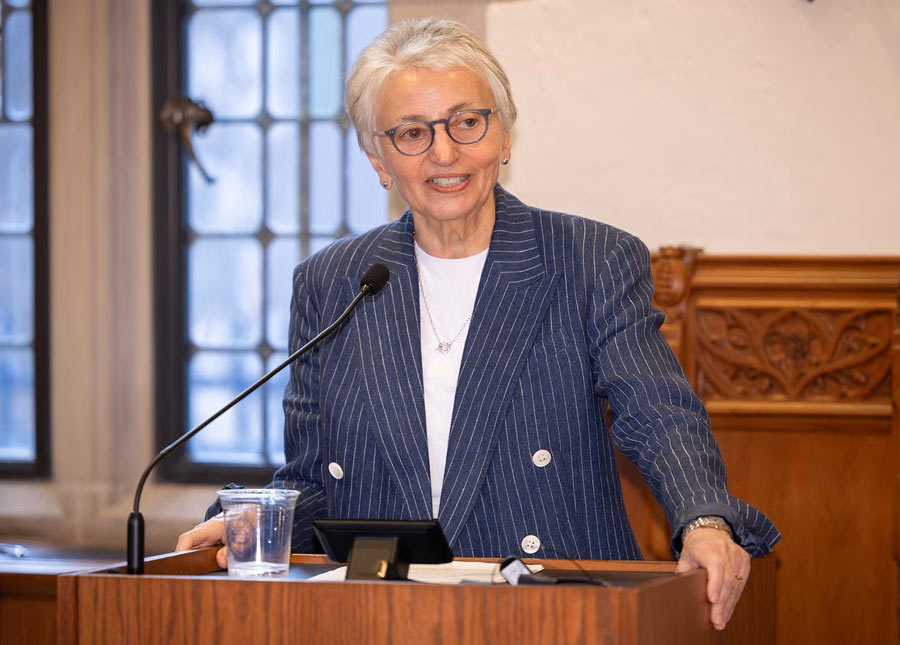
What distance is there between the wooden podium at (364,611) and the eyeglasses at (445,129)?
0.90m

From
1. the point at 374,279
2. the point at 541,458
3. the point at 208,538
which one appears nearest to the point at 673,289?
the point at 541,458

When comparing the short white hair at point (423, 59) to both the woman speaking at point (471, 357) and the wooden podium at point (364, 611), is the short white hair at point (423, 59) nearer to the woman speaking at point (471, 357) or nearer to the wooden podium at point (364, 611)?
the woman speaking at point (471, 357)

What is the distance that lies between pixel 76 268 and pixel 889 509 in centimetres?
254

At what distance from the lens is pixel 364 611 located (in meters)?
1.11

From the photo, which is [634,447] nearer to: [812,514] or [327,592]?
[327,592]

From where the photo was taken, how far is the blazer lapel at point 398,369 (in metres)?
1.80

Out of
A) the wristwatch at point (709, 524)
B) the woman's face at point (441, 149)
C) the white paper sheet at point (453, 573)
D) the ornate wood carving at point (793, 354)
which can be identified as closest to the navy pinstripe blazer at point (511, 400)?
the woman's face at point (441, 149)

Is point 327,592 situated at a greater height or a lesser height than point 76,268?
lesser

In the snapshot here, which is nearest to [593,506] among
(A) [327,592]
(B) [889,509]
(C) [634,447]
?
(C) [634,447]

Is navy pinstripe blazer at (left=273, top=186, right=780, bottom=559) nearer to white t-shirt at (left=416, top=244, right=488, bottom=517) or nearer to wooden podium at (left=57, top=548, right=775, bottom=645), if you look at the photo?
white t-shirt at (left=416, top=244, right=488, bottom=517)

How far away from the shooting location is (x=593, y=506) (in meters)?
1.82

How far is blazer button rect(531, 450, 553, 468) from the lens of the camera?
181 cm

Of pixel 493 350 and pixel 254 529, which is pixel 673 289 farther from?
pixel 254 529

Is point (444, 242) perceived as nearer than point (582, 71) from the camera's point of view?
Yes
